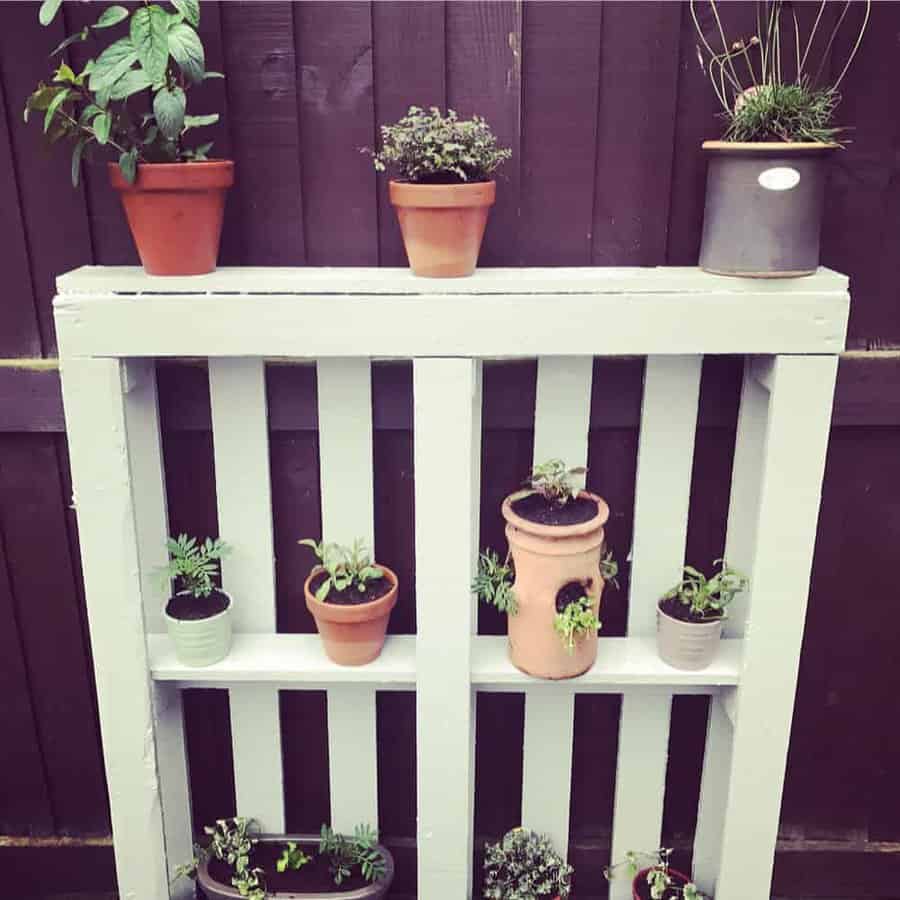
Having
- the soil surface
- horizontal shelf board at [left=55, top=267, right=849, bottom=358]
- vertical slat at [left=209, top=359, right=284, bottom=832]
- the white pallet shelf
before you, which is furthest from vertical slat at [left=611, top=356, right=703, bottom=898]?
vertical slat at [left=209, top=359, right=284, bottom=832]

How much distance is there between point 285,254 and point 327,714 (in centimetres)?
100

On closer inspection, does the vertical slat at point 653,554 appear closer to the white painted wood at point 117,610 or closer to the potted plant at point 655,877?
the potted plant at point 655,877

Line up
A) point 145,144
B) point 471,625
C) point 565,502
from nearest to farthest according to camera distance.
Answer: point 145,144
point 565,502
point 471,625

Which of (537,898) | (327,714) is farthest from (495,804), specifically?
(327,714)

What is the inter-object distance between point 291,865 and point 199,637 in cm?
60

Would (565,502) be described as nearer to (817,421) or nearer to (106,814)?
(817,421)

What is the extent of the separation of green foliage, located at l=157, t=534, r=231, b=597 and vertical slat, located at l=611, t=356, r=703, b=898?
32.7 inches

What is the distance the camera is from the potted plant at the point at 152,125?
58.2 inches

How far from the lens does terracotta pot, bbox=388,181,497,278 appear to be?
1.53 m

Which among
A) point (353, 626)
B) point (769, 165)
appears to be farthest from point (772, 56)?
point (353, 626)

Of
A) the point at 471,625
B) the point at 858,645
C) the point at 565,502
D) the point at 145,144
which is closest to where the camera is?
the point at 145,144

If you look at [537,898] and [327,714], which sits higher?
[327,714]

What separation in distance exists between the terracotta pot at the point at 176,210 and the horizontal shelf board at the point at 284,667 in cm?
74

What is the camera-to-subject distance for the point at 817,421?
163cm
